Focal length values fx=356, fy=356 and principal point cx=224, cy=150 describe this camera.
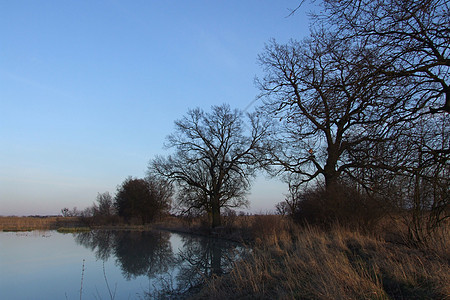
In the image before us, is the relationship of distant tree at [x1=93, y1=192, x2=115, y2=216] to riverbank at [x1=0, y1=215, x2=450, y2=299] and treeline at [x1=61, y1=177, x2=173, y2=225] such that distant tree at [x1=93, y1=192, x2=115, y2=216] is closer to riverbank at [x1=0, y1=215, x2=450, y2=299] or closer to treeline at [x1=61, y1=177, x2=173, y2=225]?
treeline at [x1=61, y1=177, x2=173, y2=225]

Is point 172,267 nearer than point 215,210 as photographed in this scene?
Yes

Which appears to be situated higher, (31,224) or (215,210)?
(215,210)

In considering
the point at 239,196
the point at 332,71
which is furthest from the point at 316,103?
the point at 239,196

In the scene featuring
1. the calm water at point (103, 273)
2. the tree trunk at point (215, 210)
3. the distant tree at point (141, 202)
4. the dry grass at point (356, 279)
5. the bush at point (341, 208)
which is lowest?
the calm water at point (103, 273)

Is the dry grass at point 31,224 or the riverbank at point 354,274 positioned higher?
the dry grass at point 31,224

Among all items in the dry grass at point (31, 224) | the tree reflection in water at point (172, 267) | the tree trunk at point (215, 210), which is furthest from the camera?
the dry grass at point (31, 224)

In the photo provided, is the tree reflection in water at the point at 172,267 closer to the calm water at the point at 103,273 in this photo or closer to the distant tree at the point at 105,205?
the calm water at the point at 103,273

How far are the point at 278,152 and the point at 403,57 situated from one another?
43.5ft

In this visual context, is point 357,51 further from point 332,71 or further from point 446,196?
point 446,196

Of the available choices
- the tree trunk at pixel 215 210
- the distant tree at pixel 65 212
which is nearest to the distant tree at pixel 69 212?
the distant tree at pixel 65 212

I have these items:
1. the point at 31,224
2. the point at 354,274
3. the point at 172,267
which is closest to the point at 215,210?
the point at 172,267

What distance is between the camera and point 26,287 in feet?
37.0

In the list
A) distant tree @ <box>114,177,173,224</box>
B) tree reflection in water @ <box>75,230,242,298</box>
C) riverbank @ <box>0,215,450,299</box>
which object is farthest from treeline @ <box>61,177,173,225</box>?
riverbank @ <box>0,215,450,299</box>

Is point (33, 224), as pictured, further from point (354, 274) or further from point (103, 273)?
point (354, 274)
